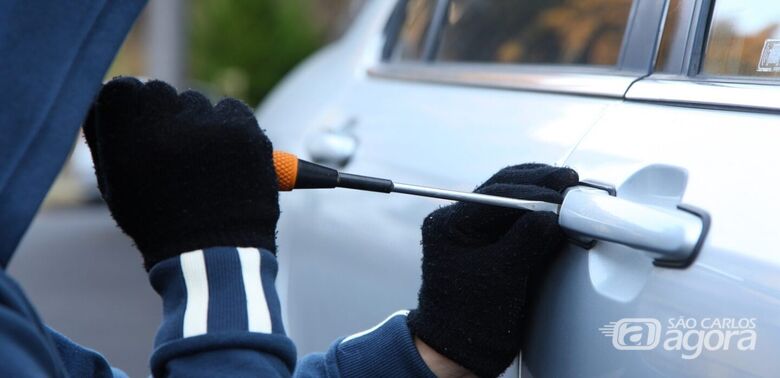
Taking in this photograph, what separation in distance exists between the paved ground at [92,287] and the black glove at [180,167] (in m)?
3.05

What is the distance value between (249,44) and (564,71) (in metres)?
10.3

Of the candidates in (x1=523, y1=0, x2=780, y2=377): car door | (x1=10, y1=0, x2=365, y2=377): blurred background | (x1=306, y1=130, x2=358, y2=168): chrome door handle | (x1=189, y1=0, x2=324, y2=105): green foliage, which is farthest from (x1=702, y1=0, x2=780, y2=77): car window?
(x1=189, y1=0, x2=324, y2=105): green foliage

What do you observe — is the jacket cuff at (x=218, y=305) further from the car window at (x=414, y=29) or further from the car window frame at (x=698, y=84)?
the car window at (x=414, y=29)

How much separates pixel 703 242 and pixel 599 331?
0.56 ft

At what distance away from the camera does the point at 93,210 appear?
849 centimetres

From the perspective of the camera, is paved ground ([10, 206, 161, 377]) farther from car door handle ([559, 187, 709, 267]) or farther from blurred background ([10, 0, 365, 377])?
car door handle ([559, 187, 709, 267])

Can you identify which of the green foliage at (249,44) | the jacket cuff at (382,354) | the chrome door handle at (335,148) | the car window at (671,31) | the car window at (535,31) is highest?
the green foliage at (249,44)

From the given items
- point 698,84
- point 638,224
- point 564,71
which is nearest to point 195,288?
point 638,224

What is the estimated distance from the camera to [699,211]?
3.81ft

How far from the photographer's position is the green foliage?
465 inches

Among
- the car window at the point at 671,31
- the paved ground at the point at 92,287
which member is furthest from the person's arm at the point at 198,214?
the paved ground at the point at 92,287

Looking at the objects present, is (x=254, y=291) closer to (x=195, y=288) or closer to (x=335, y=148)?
(x=195, y=288)

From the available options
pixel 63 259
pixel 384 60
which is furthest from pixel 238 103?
pixel 63 259

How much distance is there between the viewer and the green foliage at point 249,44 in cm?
1180
